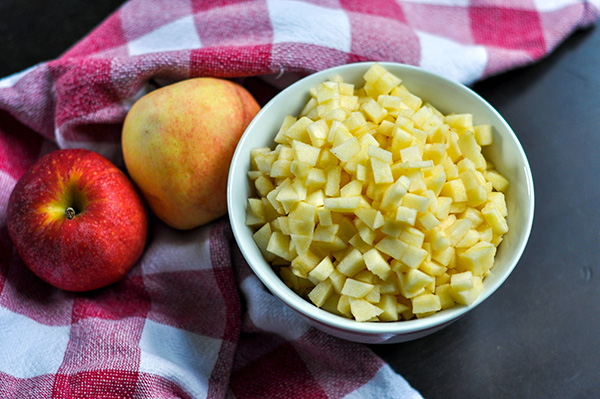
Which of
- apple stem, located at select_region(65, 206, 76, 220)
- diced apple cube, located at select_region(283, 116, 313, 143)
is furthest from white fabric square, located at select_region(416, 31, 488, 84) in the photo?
apple stem, located at select_region(65, 206, 76, 220)

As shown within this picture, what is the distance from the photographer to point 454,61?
3.71 feet

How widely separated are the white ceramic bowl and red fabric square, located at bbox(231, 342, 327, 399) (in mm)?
152

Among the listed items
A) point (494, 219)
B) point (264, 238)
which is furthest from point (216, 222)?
point (494, 219)

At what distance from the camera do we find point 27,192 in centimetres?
98

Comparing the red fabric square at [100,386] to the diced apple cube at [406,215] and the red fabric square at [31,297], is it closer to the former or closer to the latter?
the red fabric square at [31,297]

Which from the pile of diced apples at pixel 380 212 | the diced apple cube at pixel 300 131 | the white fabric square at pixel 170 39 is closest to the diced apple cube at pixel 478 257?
the pile of diced apples at pixel 380 212

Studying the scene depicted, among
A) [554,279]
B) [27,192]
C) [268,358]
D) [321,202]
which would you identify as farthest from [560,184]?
[27,192]

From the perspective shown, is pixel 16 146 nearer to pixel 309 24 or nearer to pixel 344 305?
pixel 309 24

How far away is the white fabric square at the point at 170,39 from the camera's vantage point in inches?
44.2

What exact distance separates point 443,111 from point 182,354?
2.17ft

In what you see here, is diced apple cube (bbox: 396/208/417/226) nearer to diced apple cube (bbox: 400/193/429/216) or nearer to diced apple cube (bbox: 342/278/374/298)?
diced apple cube (bbox: 400/193/429/216)

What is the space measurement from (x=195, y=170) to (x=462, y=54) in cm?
61

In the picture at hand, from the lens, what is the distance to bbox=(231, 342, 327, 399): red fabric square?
97 cm

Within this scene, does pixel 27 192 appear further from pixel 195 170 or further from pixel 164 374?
pixel 164 374
